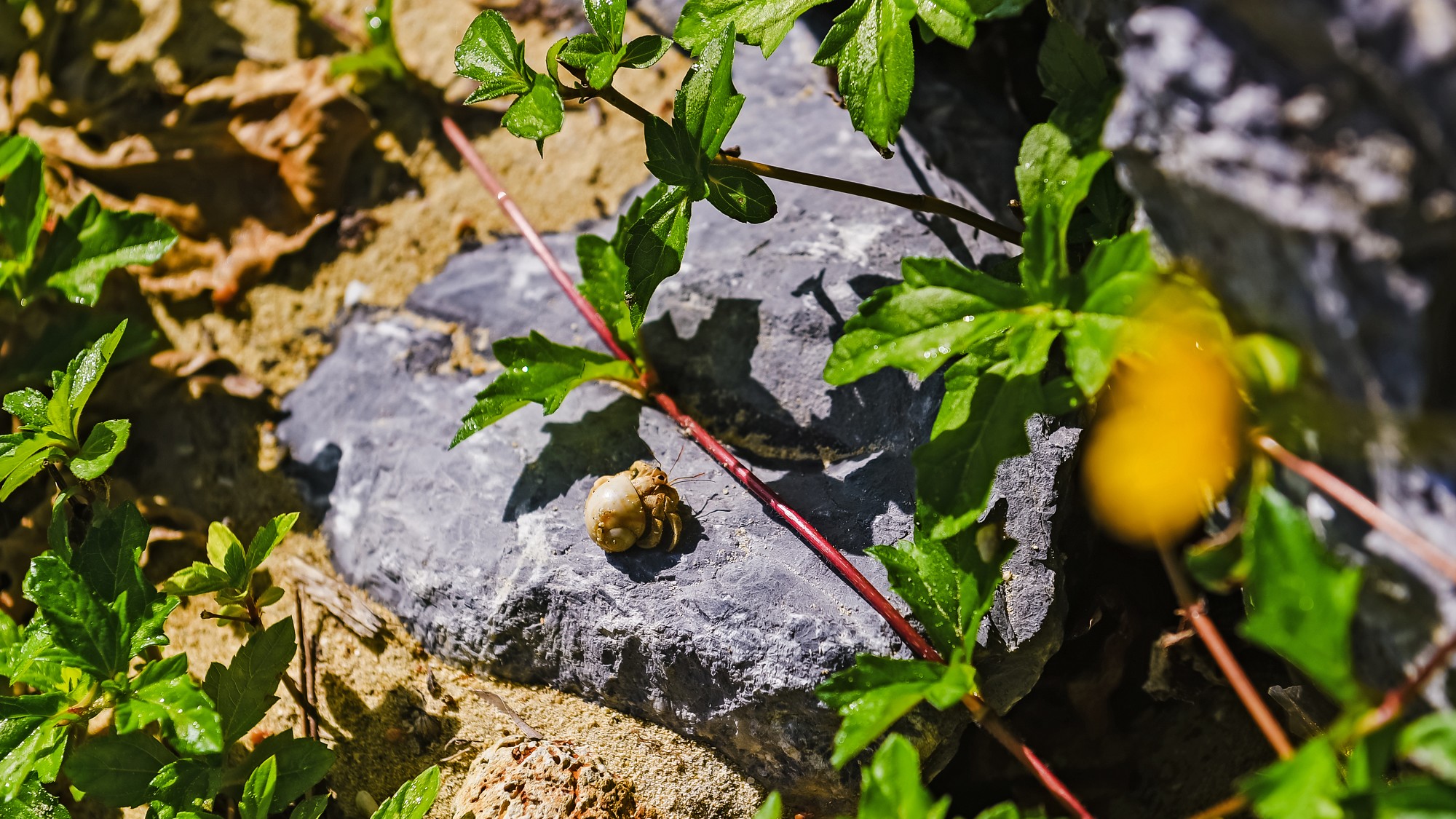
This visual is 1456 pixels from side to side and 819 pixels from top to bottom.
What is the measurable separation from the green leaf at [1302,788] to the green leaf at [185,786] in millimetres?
2030

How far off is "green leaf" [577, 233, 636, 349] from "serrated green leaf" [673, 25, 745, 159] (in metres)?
0.48

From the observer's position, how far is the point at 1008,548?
1.87m

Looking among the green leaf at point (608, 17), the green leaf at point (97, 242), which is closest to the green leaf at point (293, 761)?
the green leaf at point (97, 242)

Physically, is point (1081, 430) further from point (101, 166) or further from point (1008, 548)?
point (101, 166)

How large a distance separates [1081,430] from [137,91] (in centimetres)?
347

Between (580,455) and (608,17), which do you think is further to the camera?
(580,455)

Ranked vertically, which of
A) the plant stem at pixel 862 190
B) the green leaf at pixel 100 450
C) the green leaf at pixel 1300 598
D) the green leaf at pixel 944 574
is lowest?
the green leaf at pixel 944 574

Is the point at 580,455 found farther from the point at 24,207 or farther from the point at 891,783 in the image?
the point at 24,207

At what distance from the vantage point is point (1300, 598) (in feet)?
4.31

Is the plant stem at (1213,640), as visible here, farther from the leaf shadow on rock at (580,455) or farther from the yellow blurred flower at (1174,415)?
the leaf shadow on rock at (580,455)

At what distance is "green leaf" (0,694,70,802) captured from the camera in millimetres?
2059

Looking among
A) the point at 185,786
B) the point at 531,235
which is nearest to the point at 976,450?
the point at 531,235

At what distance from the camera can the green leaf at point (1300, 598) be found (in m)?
1.29

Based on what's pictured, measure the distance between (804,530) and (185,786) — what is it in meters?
1.49
